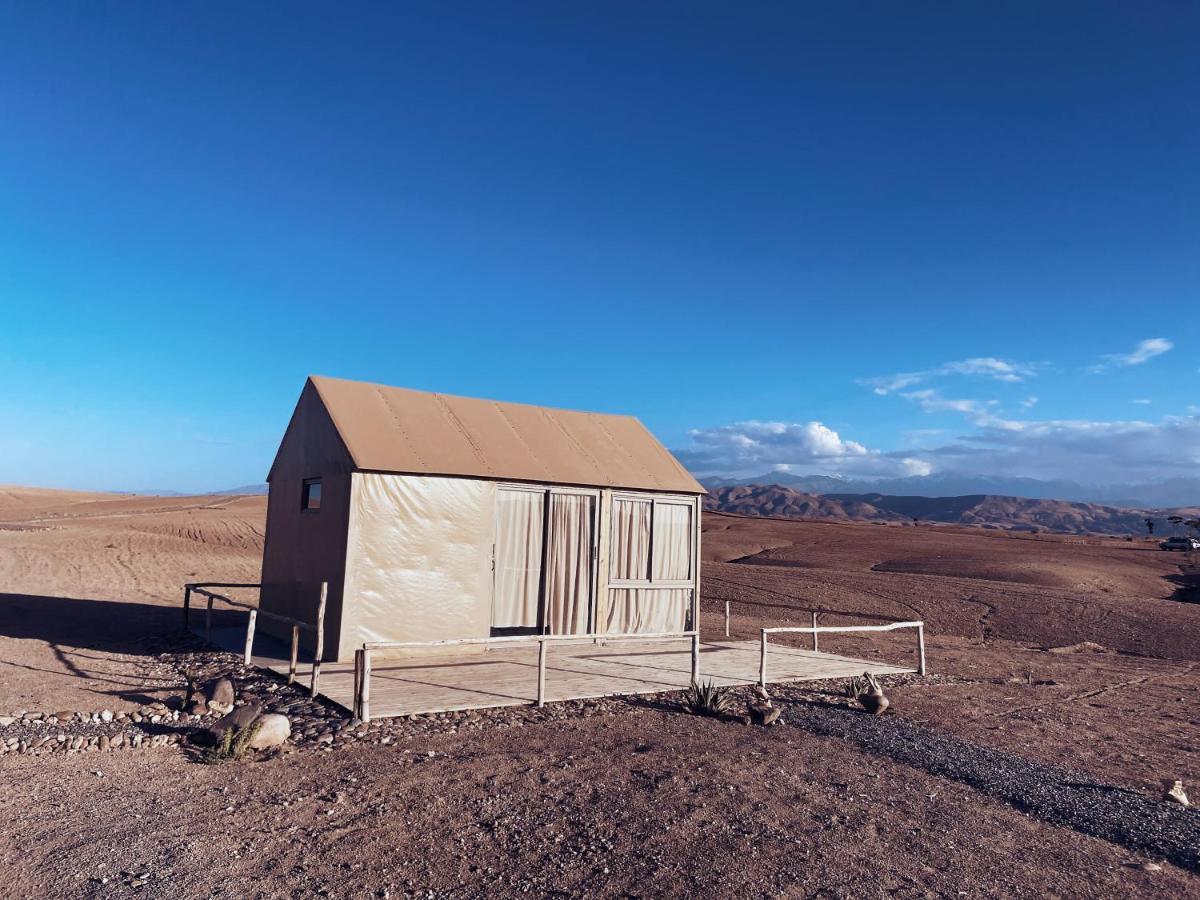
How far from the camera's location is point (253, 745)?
7.40 meters

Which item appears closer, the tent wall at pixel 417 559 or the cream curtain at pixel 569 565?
the tent wall at pixel 417 559

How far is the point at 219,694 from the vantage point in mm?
9250

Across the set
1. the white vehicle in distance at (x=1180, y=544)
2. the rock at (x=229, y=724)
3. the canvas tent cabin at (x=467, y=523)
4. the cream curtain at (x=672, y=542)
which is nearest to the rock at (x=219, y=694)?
the rock at (x=229, y=724)

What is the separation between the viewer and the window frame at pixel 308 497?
12.7 meters

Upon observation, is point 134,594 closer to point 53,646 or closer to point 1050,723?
point 53,646

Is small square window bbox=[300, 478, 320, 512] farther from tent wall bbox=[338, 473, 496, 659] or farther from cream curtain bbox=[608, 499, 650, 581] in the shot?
cream curtain bbox=[608, 499, 650, 581]

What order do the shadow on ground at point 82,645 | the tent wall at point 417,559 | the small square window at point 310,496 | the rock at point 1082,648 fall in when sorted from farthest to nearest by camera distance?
the rock at point 1082,648 → the small square window at point 310,496 → the tent wall at point 417,559 → the shadow on ground at point 82,645

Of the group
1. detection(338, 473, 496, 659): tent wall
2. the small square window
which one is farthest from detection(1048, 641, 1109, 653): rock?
the small square window

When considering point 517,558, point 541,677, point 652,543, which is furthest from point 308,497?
point 541,677

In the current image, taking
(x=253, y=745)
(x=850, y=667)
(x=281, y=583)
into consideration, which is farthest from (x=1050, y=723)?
(x=281, y=583)

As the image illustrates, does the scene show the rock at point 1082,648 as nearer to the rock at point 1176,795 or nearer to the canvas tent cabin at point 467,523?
the canvas tent cabin at point 467,523

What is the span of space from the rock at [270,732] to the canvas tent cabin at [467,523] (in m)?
3.55

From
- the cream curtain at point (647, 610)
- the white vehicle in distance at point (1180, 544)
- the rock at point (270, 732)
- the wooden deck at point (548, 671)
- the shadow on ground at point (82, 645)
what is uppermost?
the white vehicle in distance at point (1180, 544)

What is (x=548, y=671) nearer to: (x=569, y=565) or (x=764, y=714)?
(x=569, y=565)
